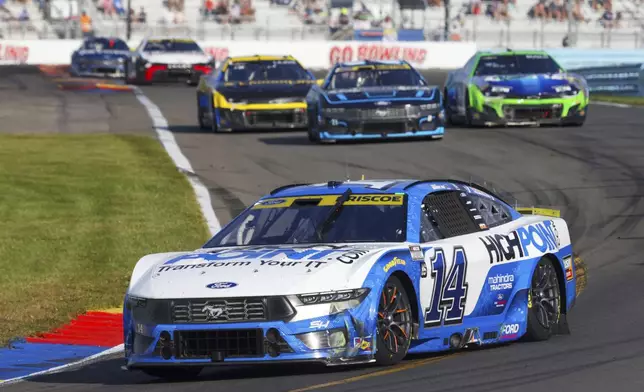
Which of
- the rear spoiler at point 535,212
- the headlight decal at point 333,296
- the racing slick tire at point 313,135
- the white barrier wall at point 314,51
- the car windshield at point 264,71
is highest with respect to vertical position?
the headlight decal at point 333,296

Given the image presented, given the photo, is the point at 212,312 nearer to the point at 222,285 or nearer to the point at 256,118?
the point at 222,285

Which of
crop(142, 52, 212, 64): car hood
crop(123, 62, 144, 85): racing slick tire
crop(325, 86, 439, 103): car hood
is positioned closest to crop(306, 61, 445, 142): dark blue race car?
crop(325, 86, 439, 103): car hood

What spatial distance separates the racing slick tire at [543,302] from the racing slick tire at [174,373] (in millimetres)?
2297

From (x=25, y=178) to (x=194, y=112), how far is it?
39.4 ft

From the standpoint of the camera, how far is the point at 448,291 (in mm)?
8641

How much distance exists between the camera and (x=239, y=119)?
990 inches

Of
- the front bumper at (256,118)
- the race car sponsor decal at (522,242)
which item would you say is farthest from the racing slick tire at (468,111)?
the race car sponsor decal at (522,242)

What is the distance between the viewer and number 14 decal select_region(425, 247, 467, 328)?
8531mm

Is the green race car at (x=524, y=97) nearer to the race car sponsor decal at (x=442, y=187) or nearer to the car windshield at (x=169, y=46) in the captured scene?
the race car sponsor decal at (x=442, y=187)

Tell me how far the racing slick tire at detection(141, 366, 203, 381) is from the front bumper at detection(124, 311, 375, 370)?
0.31 meters

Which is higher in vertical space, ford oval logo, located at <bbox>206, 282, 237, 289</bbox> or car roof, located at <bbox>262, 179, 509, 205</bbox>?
car roof, located at <bbox>262, 179, 509, 205</bbox>

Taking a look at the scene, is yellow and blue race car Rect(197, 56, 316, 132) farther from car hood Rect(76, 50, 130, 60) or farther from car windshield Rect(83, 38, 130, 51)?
car windshield Rect(83, 38, 130, 51)

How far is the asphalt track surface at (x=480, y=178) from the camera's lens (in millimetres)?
7863

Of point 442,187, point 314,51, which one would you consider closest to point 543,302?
point 442,187
